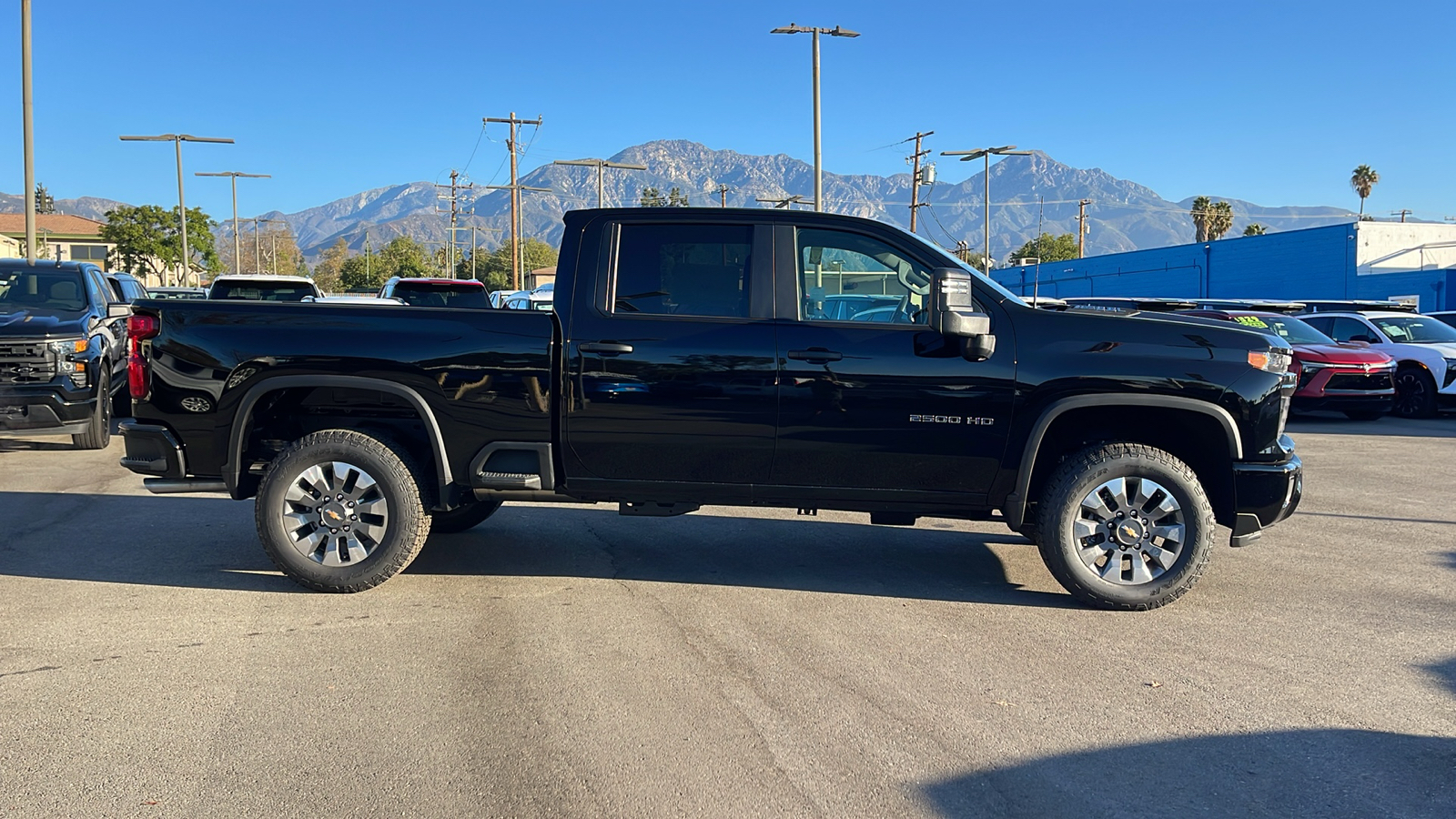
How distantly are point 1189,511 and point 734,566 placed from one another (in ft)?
8.49

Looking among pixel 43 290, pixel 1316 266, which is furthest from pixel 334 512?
pixel 1316 266

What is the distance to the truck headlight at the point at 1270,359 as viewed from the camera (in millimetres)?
5613

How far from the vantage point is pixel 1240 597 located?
6.00m

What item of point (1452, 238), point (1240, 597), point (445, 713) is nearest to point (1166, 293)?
point (1452, 238)

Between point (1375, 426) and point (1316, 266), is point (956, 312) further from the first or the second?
point (1316, 266)

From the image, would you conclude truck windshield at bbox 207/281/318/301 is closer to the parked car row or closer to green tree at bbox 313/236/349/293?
the parked car row

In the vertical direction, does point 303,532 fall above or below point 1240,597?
above

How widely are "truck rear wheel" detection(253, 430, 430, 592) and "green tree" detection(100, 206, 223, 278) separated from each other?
2484 inches

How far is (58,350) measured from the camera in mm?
10570

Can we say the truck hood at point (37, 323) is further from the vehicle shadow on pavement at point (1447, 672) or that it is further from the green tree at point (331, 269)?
the green tree at point (331, 269)

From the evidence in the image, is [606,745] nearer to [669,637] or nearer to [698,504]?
[669,637]

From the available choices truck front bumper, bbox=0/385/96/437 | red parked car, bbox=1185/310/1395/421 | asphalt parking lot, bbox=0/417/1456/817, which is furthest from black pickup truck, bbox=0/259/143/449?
red parked car, bbox=1185/310/1395/421

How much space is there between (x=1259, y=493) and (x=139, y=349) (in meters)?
5.96

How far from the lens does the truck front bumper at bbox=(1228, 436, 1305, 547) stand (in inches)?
223
